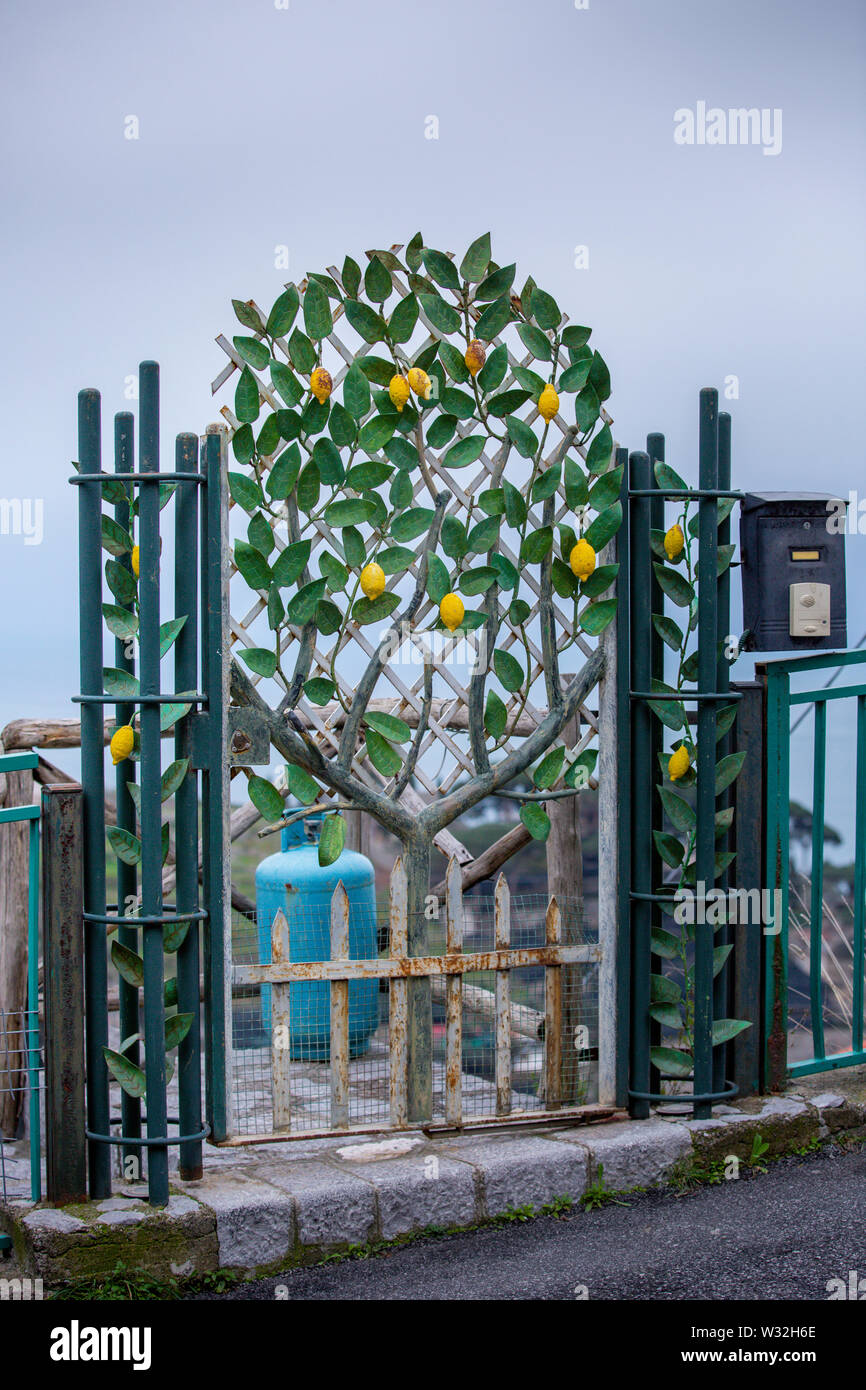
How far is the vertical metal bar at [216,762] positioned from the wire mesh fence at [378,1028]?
15cm

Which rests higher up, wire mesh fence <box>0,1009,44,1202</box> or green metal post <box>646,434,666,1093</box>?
green metal post <box>646,434,666,1093</box>

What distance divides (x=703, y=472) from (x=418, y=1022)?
6.79ft

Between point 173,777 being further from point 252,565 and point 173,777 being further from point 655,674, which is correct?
point 655,674

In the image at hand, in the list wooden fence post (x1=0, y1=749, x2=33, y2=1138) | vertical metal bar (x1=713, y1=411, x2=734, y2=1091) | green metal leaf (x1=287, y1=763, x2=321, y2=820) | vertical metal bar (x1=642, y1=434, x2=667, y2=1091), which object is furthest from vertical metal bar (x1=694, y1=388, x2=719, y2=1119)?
wooden fence post (x1=0, y1=749, x2=33, y2=1138)

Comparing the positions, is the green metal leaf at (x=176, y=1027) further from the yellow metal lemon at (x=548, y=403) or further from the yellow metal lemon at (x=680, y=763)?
the yellow metal lemon at (x=548, y=403)

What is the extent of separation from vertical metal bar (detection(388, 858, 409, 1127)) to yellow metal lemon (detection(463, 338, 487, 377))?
1636mm

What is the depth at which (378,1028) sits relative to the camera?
5223 millimetres

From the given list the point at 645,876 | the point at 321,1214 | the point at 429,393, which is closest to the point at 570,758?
the point at 645,876

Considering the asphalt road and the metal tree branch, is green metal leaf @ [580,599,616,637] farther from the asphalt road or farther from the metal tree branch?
the asphalt road

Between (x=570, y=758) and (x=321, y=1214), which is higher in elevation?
(x=570, y=758)

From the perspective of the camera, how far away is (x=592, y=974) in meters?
4.61

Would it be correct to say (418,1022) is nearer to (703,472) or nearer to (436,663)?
(436,663)

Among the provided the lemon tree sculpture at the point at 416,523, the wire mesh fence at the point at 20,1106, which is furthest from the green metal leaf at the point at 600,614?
the wire mesh fence at the point at 20,1106

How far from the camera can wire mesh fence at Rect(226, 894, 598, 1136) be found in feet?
14.4
